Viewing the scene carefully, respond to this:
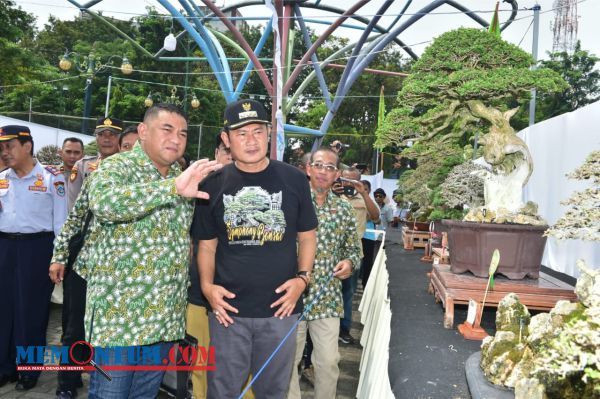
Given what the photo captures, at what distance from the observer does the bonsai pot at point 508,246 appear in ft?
11.3

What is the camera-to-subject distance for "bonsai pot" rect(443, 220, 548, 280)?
3.43 metres

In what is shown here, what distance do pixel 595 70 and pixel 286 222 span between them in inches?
1009

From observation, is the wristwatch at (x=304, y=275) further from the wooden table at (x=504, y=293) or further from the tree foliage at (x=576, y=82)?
the tree foliage at (x=576, y=82)

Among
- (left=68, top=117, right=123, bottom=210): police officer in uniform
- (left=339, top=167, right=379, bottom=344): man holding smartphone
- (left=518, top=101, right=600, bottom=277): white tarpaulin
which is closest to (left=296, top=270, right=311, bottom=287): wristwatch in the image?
(left=339, top=167, right=379, bottom=344): man holding smartphone

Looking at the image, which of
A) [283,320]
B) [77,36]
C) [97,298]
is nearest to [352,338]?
[283,320]

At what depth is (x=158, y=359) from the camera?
2.12m

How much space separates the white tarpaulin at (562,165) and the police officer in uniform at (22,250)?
4.66 meters

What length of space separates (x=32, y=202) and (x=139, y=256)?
2.03 metres

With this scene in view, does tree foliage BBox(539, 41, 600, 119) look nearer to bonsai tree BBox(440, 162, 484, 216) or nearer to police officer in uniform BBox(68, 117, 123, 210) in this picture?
bonsai tree BBox(440, 162, 484, 216)

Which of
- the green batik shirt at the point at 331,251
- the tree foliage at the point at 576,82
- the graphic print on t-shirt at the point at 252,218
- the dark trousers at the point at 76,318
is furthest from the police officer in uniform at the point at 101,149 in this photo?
the tree foliage at the point at 576,82

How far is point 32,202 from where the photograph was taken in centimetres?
348

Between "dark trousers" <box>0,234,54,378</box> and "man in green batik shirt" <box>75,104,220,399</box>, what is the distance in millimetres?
1751

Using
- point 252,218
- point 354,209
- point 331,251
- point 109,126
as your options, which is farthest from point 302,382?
point 109,126

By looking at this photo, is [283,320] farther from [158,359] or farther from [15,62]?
[15,62]
